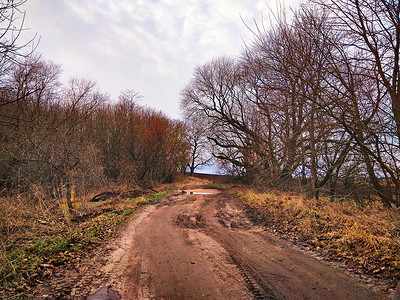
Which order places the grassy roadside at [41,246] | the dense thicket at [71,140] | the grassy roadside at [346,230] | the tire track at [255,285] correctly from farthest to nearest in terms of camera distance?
the dense thicket at [71,140]
the grassy roadside at [346,230]
the grassy roadside at [41,246]
the tire track at [255,285]

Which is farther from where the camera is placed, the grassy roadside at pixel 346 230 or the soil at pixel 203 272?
the grassy roadside at pixel 346 230

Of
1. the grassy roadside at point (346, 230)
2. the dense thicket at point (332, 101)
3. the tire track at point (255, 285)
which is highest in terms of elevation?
the dense thicket at point (332, 101)

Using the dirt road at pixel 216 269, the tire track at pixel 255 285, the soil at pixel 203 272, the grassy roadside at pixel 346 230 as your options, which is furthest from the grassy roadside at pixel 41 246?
the grassy roadside at pixel 346 230

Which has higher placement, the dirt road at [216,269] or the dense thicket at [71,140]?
the dense thicket at [71,140]

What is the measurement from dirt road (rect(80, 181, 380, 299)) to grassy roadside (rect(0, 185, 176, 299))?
2.72 feet

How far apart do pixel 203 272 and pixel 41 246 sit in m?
3.61

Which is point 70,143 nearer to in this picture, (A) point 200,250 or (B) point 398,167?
(A) point 200,250

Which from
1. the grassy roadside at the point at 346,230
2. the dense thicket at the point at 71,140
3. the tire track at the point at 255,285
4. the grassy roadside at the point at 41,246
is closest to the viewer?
the tire track at the point at 255,285

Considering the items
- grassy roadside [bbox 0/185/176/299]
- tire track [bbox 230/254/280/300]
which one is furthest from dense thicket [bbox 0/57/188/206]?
tire track [bbox 230/254/280/300]

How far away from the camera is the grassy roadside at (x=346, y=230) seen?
15.5 feet

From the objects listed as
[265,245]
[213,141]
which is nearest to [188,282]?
[265,245]

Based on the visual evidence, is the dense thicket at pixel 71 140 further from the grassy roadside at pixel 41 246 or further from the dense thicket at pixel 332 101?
the dense thicket at pixel 332 101

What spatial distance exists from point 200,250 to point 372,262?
3.35 m

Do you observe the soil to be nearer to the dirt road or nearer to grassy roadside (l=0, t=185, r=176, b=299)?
the dirt road
